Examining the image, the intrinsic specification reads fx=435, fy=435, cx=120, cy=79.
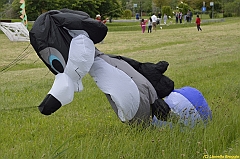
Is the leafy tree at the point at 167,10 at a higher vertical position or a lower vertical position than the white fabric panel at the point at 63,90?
higher

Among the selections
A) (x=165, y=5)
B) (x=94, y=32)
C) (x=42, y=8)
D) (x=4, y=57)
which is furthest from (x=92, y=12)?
(x=94, y=32)

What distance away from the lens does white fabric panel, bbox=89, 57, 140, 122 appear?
15.0 ft

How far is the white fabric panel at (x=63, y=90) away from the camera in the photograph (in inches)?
169

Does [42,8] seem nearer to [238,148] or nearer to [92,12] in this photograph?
[92,12]

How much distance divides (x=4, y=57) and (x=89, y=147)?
53.2 feet

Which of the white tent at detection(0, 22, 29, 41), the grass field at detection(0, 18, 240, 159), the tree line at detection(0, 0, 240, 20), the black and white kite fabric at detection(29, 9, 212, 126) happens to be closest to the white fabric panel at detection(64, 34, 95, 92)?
the black and white kite fabric at detection(29, 9, 212, 126)

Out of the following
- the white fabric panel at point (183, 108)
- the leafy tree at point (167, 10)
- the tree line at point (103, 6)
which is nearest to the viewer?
the white fabric panel at point (183, 108)

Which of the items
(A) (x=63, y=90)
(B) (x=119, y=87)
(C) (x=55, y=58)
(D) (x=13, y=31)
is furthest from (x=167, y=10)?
(A) (x=63, y=90)

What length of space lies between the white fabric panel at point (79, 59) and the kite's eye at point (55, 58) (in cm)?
Result: 8

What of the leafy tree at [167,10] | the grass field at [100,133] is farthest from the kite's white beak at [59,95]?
the leafy tree at [167,10]

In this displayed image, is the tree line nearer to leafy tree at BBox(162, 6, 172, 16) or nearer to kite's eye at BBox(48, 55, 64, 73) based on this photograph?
leafy tree at BBox(162, 6, 172, 16)

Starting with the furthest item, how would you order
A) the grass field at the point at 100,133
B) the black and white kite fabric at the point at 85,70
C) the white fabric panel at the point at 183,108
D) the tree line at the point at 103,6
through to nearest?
the tree line at the point at 103,6 < the white fabric panel at the point at 183,108 < the black and white kite fabric at the point at 85,70 < the grass field at the point at 100,133

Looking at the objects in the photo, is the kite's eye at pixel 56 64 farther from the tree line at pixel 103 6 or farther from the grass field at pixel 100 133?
the tree line at pixel 103 6

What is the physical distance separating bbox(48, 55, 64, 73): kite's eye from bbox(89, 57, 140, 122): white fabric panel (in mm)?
440
